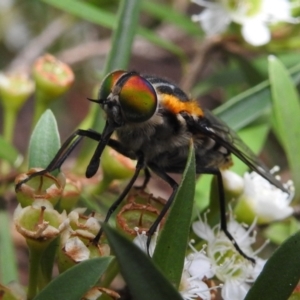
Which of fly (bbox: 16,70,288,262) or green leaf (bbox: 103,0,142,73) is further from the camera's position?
green leaf (bbox: 103,0,142,73)

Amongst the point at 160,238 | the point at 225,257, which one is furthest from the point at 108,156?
the point at 160,238

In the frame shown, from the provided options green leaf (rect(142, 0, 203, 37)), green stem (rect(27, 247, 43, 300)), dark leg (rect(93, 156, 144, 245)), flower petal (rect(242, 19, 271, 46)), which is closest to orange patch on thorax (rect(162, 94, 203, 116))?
dark leg (rect(93, 156, 144, 245))

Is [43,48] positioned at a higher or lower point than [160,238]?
higher

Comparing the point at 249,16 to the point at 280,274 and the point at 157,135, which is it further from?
the point at 280,274

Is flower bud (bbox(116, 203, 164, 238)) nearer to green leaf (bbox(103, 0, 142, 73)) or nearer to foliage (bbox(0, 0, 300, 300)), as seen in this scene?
foliage (bbox(0, 0, 300, 300))

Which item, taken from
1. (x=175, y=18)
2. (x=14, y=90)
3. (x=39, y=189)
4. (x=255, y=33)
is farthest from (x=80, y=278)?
(x=175, y=18)

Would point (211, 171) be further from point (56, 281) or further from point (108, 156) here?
point (56, 281)

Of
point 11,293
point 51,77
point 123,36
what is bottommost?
point 11,293
